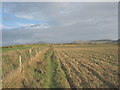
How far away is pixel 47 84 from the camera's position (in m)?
8.94

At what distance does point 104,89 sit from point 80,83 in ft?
5.04

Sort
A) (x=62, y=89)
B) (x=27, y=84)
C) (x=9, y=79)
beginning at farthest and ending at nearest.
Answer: (x=9, y=79), (x=27, y=84), (x=62, y=89)

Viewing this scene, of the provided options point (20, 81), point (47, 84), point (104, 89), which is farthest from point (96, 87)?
point (20, 81)

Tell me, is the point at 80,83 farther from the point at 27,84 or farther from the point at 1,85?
the point at 1,85

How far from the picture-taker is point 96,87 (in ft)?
27.9

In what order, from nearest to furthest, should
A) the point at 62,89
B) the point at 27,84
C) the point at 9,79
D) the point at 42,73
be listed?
1. the point at 62,89
2. the point at 27,84
3. the point at 9,79
4. the point at 42,73

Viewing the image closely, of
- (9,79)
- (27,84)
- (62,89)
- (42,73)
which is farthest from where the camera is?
(42,73)

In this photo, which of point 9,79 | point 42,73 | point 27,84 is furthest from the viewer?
point 42,73

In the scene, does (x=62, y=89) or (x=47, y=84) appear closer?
(x=62, y=89)

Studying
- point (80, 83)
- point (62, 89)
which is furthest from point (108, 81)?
point (62, 89)

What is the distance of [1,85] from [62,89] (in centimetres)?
408

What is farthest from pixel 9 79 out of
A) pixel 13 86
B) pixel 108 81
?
pixel 108 81

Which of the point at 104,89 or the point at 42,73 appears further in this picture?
the point at 42,73

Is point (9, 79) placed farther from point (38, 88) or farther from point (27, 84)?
point (38, 88)
